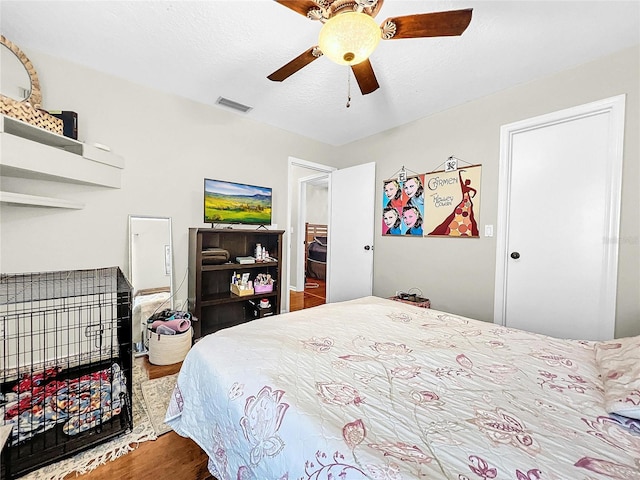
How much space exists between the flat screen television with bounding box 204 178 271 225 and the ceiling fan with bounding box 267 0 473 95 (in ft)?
6.56

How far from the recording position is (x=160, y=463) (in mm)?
1283

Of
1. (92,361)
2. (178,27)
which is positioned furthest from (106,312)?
(178,27)

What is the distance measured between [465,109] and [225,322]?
3.44m

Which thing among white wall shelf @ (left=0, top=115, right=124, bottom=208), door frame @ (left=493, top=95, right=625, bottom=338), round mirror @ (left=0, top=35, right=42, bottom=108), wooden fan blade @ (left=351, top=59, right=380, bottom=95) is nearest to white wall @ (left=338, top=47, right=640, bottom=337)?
door frame @ (left=493, top=95, right=625, bottom=338)

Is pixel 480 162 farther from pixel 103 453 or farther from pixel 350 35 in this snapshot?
pixel 103 453

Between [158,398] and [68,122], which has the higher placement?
[68,122]

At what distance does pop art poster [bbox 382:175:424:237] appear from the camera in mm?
3105

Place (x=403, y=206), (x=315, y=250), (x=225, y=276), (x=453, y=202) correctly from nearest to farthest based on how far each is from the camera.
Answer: (x=453, y=202) → (x=225, y=276) → (x=403, y=206) → (x=315, y=250)

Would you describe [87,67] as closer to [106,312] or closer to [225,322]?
[106,312]

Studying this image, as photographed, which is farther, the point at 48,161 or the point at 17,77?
the point at 17,77

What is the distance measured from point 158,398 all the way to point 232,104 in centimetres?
269

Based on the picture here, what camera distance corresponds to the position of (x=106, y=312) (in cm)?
227

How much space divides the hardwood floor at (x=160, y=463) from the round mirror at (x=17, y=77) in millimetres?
2332

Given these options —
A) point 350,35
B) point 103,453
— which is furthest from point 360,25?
point 103,453
